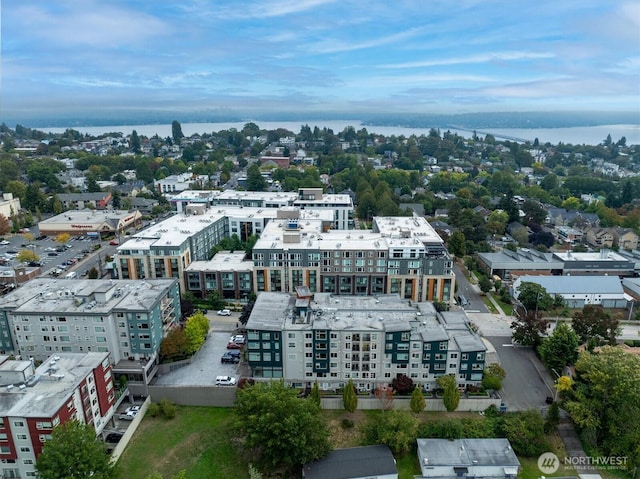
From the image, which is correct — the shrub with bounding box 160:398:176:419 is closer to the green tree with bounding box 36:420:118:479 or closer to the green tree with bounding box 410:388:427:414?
the green tree with bounding box 36:420:118:479

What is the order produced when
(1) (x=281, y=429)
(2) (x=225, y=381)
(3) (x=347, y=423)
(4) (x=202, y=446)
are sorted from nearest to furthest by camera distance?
(1) (x=281, y=429)
(4) (x=202, y=446)
(3) (x=347, y=423)
(2) (x=225, y=381)

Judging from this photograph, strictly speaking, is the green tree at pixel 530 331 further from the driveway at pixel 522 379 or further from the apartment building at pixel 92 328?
the apartment building at pixel 92 328

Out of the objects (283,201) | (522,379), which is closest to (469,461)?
(522,379)

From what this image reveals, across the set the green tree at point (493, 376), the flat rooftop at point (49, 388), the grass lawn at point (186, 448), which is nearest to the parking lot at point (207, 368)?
the grass lawn at point (186, 448)

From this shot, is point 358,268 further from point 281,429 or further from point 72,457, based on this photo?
point 72,457

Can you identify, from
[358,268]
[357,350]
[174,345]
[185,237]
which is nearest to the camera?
[357,350]

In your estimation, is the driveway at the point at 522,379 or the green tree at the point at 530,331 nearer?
the driveway at the point at 522,379

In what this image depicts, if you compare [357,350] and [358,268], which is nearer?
[357,350]
